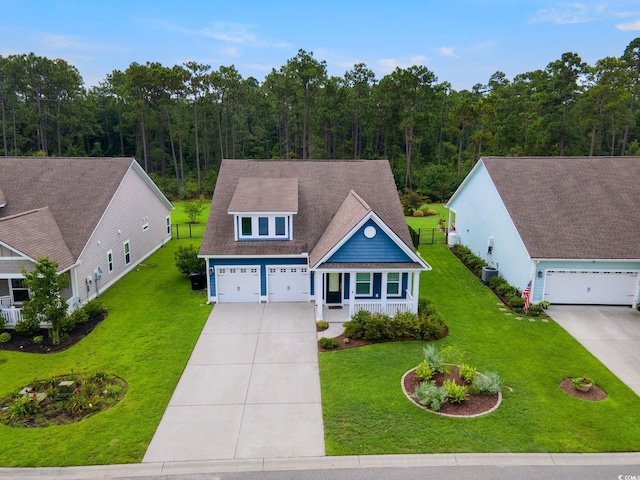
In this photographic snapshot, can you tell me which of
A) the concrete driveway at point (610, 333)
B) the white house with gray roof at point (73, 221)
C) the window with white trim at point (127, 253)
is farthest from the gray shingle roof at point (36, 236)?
the concrete driveway at point (610, 333)

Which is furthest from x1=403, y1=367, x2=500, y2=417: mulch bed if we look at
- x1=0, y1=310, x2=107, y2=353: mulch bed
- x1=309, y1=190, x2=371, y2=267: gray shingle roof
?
x1=0, y1=310, x2=107, y2=353: mulch bed

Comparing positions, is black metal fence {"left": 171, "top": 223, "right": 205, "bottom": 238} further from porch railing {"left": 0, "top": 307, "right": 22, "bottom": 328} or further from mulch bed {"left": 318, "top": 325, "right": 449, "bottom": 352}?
mulch bed {"left": 318, "top": 325, "right": 449, "bottom": 352}

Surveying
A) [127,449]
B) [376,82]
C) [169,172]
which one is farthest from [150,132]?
[127,449]

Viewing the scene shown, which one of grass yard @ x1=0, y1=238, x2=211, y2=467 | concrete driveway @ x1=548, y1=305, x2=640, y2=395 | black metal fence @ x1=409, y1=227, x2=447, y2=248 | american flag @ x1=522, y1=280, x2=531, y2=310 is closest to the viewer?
grass yard @ x1=0, y1=238, x2=211, y2=467

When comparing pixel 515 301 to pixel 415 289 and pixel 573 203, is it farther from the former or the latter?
pixel 573 203

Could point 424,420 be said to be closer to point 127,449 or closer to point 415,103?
point 127,449

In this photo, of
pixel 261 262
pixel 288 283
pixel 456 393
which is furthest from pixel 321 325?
pixel 456 393
